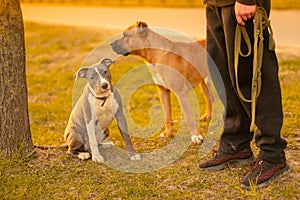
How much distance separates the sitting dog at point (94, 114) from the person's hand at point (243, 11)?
151cm

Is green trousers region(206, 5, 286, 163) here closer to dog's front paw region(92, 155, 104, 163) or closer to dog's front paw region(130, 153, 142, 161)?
dog's front paw region(130, 153, 142, 161)

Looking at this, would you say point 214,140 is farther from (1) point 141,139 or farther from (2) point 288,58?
(2) point 288,58

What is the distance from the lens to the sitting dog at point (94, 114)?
4973 millimetres

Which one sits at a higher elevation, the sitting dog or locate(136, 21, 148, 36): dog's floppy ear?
locate(136, 21, 148, 36): dog's floppy ear

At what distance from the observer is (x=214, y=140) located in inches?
219

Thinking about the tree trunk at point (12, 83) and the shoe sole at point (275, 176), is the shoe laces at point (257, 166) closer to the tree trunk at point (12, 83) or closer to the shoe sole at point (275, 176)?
the shoe sole at point (275, 176)

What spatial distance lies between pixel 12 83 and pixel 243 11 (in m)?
2.32

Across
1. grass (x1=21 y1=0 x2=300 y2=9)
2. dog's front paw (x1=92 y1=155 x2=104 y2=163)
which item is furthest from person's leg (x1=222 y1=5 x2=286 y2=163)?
grass (x1=21 y1=0 x2=300 y2=9)

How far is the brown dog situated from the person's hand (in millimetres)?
1884

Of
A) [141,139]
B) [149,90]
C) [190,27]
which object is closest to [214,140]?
[141,139]

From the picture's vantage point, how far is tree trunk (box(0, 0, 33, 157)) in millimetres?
4879

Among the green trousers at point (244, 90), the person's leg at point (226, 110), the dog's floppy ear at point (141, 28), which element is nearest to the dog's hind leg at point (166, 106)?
the dog's floppy ear at point (141, 28)

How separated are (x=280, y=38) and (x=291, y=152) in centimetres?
796

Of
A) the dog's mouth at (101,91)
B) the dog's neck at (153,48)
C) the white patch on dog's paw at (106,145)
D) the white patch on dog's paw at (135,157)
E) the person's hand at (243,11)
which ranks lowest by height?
the white patch on dog's paw at (106,145)
